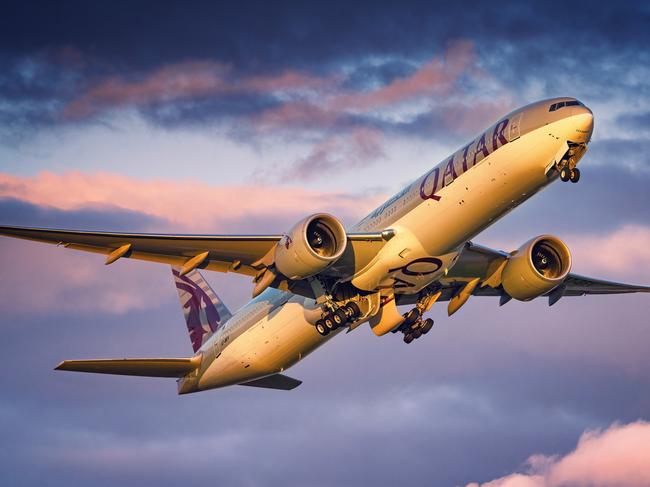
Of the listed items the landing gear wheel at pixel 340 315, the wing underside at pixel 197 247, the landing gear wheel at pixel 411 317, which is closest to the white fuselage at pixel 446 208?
the wing underside at pixel 197 247

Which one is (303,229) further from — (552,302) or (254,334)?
(552,302)

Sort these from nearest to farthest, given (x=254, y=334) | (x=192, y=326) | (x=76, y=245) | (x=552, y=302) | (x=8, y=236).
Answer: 1. (x=8, y=236)
2. (x=76, y=245)
3. (x=254, y=334)
4. (x=552, y=302)
5. (x=192, y=326)

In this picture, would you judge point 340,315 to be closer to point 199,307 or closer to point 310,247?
point 310,247

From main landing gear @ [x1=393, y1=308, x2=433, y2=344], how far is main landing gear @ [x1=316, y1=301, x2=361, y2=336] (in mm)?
4083

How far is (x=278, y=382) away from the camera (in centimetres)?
5234

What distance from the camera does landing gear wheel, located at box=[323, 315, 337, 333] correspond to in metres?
44.3

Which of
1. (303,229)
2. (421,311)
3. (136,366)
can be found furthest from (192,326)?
(303,229)

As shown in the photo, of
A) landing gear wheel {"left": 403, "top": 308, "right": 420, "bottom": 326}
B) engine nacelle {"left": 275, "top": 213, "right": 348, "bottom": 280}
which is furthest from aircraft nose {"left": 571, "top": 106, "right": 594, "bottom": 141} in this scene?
landing gear wheel {"left": 403, "top": 308, "right": 420, "bottom": 326}

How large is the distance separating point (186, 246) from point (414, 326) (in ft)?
35.5

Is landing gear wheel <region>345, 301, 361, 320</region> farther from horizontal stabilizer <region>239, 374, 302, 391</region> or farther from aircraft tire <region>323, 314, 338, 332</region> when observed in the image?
horizontal stabilizer <region>239, 374, 302, 391</region>

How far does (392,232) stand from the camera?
4169 centimetres

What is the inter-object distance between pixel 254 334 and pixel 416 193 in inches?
376

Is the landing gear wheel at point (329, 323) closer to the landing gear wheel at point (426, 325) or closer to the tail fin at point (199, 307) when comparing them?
the landing gear wheel at point (426, 325)

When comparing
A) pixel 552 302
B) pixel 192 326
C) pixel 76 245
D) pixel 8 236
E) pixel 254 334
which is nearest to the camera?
pixel 8 236
